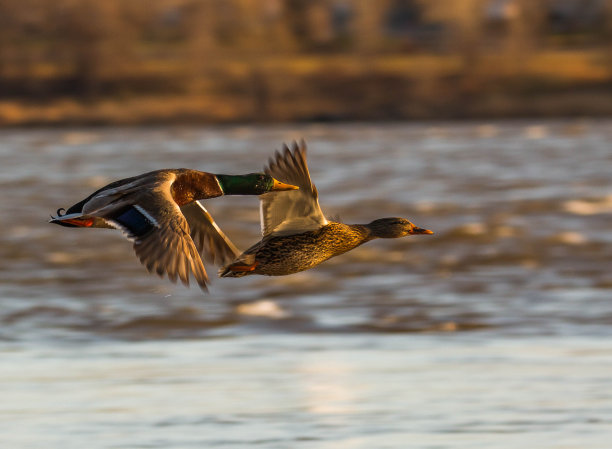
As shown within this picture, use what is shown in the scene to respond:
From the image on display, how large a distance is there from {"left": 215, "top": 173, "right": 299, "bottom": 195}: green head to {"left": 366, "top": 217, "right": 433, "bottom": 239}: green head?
93cm

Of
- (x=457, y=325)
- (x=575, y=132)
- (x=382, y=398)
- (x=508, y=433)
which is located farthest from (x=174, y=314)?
(x=575, y=132)

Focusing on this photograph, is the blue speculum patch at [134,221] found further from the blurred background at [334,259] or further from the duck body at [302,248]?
the blurred background at [334,259]

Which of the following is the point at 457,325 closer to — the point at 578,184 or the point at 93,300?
the point at 93,300

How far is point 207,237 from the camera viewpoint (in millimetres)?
10414

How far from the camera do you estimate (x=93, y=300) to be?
910 inches

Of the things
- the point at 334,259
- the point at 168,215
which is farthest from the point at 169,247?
the point at 334,259

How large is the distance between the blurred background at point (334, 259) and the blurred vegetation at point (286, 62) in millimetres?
137

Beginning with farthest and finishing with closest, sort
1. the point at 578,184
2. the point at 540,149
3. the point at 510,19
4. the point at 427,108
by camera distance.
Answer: the point at 510,19 < the point at 427,108 < the point at 540,149 < the point at 578,184

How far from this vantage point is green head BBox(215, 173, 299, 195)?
1016cm

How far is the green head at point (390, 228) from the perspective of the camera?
36.4 ft

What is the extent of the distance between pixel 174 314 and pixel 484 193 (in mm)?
14431

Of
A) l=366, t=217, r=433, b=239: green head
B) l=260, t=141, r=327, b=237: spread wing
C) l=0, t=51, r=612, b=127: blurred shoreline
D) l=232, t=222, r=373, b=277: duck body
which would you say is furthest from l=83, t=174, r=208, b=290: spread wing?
l=0, t=51, r=612, b=127: blurred shoreline

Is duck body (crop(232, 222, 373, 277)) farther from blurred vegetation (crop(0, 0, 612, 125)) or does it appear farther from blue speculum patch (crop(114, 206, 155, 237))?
blurred vegetation (crop(0, 0, 612, 125))

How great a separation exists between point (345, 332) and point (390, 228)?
931cm
